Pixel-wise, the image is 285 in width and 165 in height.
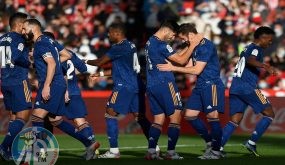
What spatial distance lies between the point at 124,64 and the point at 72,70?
36.9 inches

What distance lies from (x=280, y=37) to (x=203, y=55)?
1030cm

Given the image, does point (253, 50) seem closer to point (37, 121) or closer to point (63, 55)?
point (63, 55)

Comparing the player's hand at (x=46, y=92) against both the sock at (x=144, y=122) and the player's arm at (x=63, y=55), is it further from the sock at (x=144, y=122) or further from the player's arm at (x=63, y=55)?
the sock at (x=144, y=122)

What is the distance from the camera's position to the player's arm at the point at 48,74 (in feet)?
46.2

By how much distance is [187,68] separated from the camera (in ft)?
50.1

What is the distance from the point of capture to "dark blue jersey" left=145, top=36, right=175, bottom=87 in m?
15.1

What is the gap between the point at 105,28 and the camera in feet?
85.3

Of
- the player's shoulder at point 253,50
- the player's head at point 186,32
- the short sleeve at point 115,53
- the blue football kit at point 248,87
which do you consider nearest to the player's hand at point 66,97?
the short sleeve at point 115,53

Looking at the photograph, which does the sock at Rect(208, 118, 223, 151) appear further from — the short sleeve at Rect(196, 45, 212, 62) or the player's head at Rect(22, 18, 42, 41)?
the player's head at Rect(22, 18, 42, 41)

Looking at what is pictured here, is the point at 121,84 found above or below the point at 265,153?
above

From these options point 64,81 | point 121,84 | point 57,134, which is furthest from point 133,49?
point 57,134

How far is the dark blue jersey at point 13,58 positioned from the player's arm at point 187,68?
85.5 inches

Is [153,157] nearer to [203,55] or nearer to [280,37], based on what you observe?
[203,55]

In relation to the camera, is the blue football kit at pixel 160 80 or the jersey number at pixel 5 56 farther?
the jersey number at pixel 5 56
